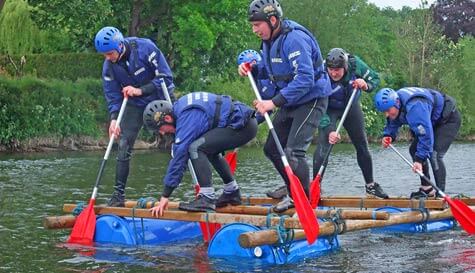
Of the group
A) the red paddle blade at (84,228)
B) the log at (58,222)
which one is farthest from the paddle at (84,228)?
the log at (58,222)

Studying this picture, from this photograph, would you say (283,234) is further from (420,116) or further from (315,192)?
(420,116)

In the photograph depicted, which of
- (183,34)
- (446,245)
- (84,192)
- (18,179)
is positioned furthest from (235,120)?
(183,34)

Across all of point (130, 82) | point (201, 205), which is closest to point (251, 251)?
point (201, 205)

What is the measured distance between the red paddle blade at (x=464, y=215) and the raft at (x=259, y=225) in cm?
53

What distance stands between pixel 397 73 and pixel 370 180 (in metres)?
51.8

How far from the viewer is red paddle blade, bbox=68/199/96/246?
1077cm

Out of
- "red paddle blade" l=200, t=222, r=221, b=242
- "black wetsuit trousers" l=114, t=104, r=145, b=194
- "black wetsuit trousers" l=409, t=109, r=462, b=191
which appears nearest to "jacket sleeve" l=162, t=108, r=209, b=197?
"red paddle blade" l=200, t=222, r=221, b=242

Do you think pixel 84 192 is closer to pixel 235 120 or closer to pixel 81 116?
pixel 235 120

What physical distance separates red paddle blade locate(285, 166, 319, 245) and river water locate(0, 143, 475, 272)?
0.40 meters

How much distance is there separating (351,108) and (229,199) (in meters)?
3.11

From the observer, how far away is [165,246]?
418 inches

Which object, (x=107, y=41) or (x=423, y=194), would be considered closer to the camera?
(x=107, y=41)

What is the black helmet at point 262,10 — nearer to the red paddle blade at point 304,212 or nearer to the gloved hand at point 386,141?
the red paddle blade at point 304,212

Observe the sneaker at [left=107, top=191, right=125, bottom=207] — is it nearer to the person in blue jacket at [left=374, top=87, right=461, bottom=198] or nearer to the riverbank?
the person in blue jacket at [left=374, top=87, right=461, bottom=198]
